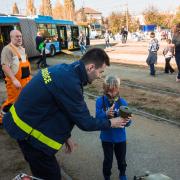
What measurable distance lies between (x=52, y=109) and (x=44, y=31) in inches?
672

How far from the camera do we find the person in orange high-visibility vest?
400 centimetres

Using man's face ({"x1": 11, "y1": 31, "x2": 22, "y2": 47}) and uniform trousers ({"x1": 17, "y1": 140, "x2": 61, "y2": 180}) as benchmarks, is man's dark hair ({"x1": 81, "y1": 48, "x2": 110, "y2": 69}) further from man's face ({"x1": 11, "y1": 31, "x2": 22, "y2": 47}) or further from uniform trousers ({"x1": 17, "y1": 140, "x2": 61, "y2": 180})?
man's face ({"x1": 11, "y1": 31, "x2": 22, "y2": 47})

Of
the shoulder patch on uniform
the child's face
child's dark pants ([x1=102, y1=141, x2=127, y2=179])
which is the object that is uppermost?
the shoulder patch on uniform

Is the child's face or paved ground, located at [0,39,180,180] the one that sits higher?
the child's face

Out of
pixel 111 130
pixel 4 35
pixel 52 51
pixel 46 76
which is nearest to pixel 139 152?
pixel 111 130

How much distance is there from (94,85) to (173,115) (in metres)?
3.75

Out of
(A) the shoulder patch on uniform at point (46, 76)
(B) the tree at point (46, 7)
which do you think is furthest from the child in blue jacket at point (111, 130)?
(B) the tree at point (46, 7)

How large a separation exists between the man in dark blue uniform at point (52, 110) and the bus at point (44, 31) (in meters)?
12.4

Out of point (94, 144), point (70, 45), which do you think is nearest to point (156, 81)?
point (94, 144)

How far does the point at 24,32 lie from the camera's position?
1538 centimetres

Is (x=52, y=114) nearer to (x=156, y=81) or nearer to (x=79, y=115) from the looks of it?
(x=79, y=115)

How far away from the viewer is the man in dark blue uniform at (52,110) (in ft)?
5.61

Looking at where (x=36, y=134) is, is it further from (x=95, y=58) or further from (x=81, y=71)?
(x=95, y=58)

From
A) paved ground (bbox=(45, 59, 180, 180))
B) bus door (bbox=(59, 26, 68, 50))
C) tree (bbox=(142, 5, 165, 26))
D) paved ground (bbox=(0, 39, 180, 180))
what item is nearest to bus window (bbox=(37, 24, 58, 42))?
bus door (bbox=(59, 26, 68, 50))
